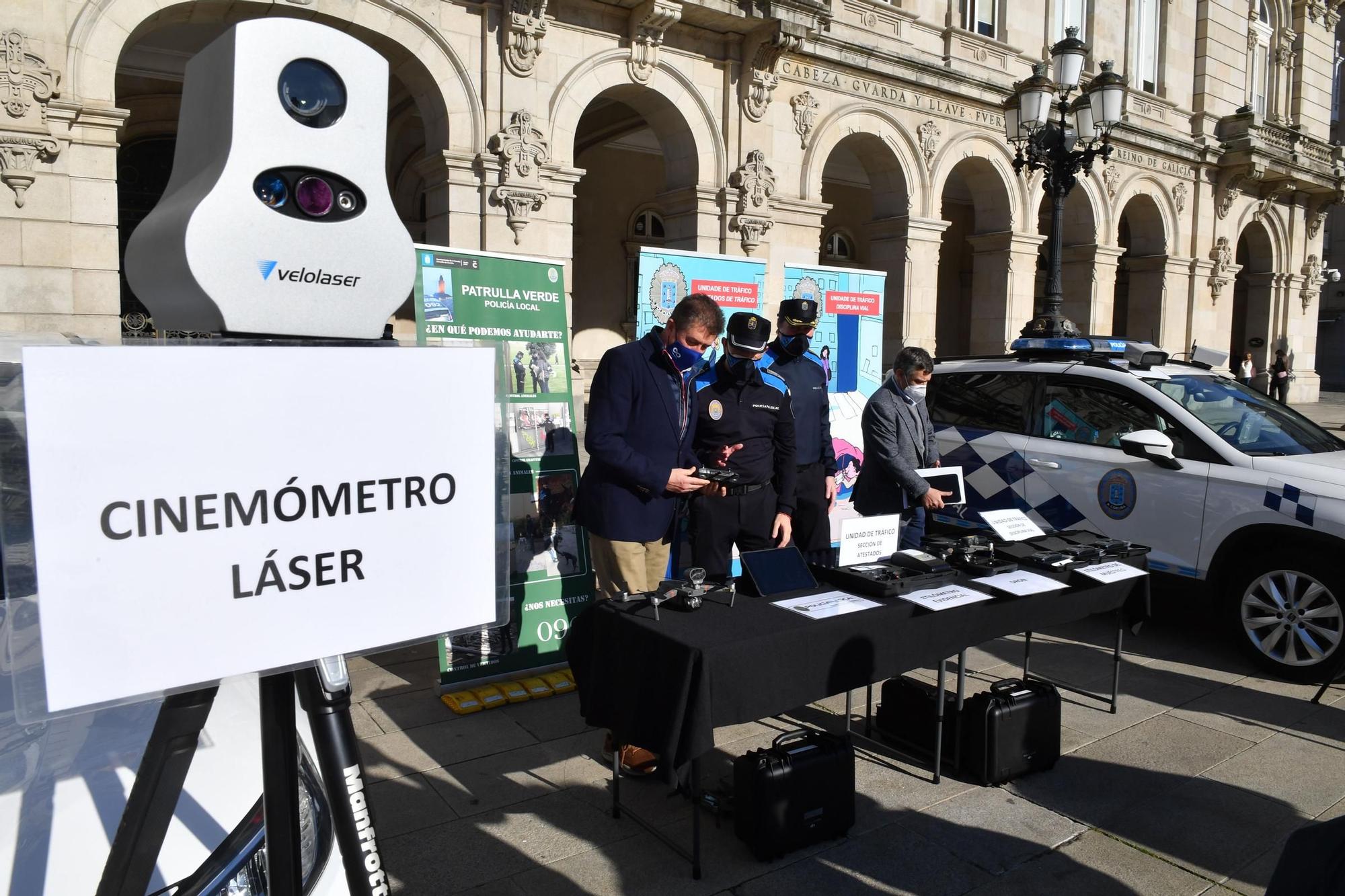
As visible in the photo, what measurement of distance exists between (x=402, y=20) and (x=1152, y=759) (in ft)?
33.1

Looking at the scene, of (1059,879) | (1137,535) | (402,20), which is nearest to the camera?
(1059,879)

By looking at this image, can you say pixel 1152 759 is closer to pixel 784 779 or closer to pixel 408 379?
pixel 784 779

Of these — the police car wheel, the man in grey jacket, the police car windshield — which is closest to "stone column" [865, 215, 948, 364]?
the police car windshield

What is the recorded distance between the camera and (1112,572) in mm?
4223

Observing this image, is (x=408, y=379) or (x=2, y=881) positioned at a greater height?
(x=408, y=379)

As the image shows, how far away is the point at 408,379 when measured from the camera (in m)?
1.68

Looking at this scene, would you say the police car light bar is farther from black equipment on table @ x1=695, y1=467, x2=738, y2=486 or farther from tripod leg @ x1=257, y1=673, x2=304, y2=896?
tripod leg @ x1=257, y1=673, x2=304, y2=896

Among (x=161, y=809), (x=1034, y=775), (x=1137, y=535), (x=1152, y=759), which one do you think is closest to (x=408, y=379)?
(x=161, y=809)

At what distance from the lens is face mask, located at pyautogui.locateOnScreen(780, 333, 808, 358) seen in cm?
562

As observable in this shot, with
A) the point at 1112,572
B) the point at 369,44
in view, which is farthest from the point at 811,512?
the point at 369,44

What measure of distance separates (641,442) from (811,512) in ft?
5.20

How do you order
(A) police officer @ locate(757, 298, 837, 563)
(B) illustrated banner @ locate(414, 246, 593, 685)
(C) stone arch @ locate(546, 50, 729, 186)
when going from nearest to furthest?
(B) illustrated banner @ locate(414, 246, 593, 685), (A) police officer @ locate(757, 298, 837, 563), (C) stone arch @ locate(546, 50, 729, 186)

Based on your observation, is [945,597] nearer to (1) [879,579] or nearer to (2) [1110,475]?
(1) [879,579]

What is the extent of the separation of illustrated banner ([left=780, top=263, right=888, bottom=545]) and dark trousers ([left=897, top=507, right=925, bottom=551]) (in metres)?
1.34
